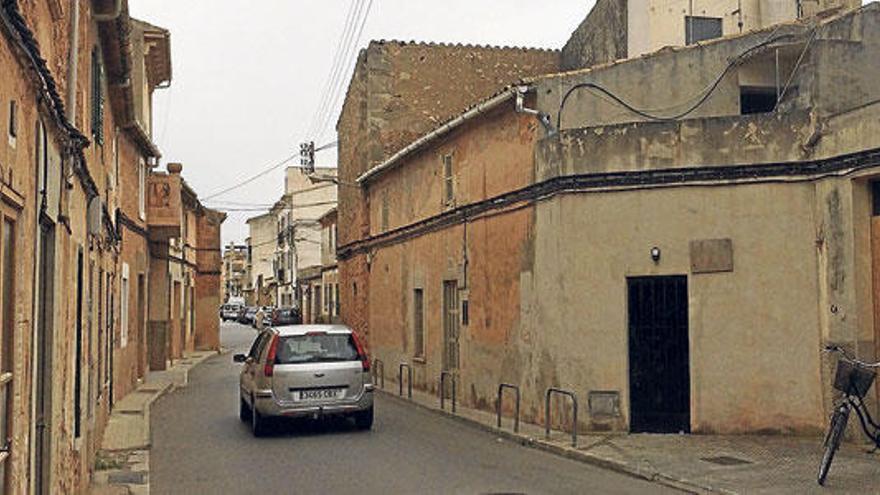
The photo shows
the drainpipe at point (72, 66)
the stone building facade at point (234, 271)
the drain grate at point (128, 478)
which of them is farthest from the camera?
the stone building facade at point (234, 271)

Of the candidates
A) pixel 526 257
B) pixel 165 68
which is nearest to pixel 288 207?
pixel 165 68

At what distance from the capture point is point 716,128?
500 inches

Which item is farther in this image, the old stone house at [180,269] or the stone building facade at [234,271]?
the stone building facade at [234,271]

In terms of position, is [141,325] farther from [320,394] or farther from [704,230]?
[704,230]

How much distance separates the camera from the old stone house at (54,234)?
4.00m

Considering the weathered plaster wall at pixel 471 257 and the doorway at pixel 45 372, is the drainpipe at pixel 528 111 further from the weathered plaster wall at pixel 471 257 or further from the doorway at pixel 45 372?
the doorway at pixel 45 372

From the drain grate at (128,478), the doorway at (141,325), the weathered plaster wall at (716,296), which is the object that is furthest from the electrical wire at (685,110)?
the doorway at (141,325)

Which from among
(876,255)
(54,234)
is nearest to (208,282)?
(876,255)

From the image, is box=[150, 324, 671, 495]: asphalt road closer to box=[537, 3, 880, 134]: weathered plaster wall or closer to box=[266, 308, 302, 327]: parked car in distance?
box=[537, 3, 880, 134]: weathered plaster wall

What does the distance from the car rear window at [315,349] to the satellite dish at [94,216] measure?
4471 millimetres

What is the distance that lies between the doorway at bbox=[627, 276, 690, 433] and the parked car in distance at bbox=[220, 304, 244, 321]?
6294 centimetres

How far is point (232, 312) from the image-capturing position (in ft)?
246

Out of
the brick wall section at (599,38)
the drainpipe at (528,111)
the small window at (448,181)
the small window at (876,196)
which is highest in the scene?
the brick wall section at (599,38)

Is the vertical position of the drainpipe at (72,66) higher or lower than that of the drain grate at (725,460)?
higher
